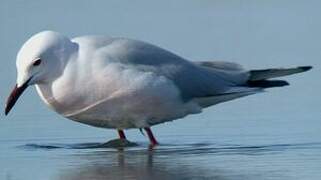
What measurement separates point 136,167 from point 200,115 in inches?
87.0

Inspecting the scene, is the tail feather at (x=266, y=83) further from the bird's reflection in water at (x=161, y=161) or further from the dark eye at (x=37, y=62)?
the dark eye at (x=37, y=62)

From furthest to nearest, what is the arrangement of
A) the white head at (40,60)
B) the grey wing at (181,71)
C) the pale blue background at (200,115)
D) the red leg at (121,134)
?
the red leg at (121,134) < the grey wing at (181,71) < the white head at (40,60) < the pale blue background at (200,115)

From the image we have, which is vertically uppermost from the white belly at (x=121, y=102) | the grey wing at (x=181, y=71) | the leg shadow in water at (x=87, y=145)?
the grey wing at (x=181, y=71)

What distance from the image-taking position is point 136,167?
852 centimetres

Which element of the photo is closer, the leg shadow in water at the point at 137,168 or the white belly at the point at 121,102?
the leg shadow in water at the point at 137,168

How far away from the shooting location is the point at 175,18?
46.4 ft

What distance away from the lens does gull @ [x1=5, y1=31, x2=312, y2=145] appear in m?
9.43

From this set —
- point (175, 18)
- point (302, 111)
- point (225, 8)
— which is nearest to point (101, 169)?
point (302, 111)

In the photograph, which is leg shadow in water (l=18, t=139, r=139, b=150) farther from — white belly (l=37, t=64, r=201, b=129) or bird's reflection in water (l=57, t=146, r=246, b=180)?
bird's reflection in water (l=57, t=146, r=246, b=180)

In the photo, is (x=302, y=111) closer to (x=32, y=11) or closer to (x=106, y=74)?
(x=106, y=74)

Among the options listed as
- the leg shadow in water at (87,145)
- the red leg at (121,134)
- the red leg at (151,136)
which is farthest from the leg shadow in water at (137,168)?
the red leg at (121,134)

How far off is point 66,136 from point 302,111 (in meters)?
1.74

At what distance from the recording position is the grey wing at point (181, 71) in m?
9.79

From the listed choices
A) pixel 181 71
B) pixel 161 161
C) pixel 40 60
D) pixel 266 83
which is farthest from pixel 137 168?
pixel 266 83
